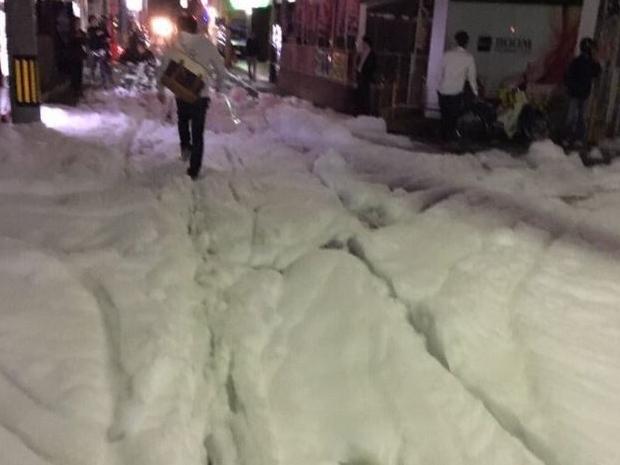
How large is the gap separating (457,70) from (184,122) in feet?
18.7

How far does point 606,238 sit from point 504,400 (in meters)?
3.63

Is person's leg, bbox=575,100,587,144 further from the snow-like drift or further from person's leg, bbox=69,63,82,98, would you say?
person's leg, bbox=69,63,82,98

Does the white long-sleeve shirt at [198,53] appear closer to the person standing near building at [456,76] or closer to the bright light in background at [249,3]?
the person standing near building at [456,76]

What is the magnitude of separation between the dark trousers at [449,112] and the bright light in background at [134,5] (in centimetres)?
3368

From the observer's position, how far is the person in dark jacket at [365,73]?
669 inches

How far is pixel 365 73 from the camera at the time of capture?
56.4ft

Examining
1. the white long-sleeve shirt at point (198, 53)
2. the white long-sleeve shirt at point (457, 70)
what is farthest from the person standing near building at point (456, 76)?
the white long-sleeve shirt at point (198, 53)

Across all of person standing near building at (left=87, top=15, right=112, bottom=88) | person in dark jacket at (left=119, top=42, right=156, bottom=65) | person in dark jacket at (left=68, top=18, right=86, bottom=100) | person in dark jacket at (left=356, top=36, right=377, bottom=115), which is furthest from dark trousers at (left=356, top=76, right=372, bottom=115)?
person in dark jacket at (left=119, top=42, right=156, bottom=65)

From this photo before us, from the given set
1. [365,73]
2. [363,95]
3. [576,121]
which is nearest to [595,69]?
[576,121]

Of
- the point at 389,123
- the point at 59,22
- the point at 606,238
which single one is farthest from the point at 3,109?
the point at 606,238

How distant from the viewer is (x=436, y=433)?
167 inches

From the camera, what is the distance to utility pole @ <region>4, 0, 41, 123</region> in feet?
42.1

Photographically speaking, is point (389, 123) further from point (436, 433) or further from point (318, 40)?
point (436, 433)

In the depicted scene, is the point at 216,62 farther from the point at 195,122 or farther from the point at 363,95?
the point at 363,95
